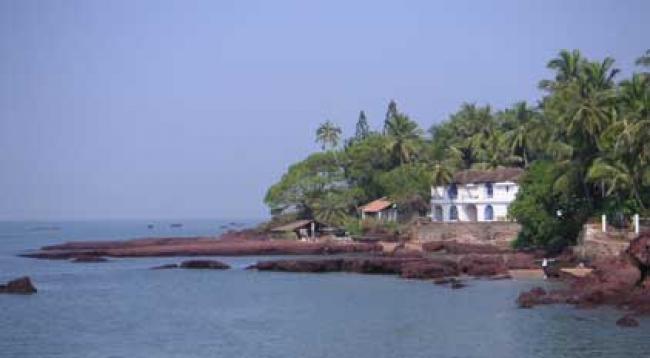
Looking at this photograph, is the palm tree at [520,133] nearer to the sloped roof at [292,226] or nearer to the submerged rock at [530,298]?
the sloped roof at [292,226]

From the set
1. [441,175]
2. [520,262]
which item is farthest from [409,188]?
[520,262]

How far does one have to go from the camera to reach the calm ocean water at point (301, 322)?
37.1 metres

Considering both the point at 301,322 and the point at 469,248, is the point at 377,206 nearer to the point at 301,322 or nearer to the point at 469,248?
the point at 469,248

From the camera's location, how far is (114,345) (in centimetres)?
3900

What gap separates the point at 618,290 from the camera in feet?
158

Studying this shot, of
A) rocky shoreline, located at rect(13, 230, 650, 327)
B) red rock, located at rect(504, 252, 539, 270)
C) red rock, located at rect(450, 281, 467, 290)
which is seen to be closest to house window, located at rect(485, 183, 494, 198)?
rocky shoreline, located at rect(13, 230, 650, 327)

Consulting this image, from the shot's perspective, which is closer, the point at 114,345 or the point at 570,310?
the point at 114,345

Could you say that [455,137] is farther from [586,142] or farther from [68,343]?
[68,343]

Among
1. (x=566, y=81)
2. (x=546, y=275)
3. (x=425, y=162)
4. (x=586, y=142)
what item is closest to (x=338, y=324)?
(x=546, y=275)

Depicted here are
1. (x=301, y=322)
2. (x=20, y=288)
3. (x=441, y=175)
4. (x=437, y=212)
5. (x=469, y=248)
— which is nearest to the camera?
(x=301, y=322)

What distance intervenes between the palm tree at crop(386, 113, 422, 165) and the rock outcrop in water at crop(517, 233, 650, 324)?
2453 inches

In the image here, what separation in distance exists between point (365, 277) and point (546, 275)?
12454mm

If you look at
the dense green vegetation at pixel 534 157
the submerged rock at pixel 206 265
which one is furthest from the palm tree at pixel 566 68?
the submerged rock at pixel 206 265

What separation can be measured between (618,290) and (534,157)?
58406 millimetres
